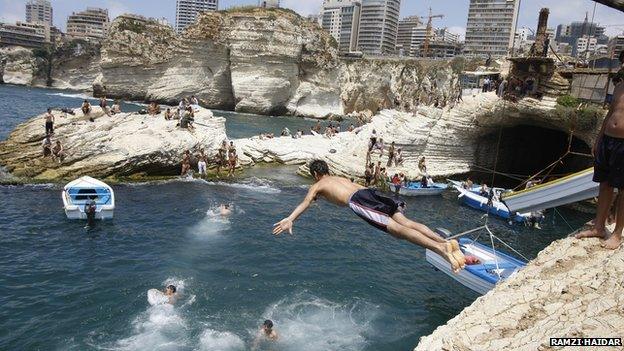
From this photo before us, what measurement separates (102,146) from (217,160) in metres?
7.13

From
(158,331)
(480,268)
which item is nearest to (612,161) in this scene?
(480,268)

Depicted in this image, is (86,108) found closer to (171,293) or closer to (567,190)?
(171,293)

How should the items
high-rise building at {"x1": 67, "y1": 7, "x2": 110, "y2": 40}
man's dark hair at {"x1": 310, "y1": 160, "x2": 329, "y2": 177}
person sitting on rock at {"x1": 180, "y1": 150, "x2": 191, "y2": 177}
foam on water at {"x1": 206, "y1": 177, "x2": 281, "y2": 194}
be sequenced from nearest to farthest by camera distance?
man's dark hair at {"x1": 310, "y1": 160, "x2": 329, "y2": 177}
foam on water at {"x1": 206, "y1": 177, "x2": 281, "y2": 194}
person sitting on rock at {"x1": 180, "y1": 150, "x2": 191, "y2": 177}
high-rise building at {"x1": 67, "y1": 7, "x2": 110, "y2": 40}

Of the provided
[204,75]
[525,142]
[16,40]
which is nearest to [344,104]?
[204,75]

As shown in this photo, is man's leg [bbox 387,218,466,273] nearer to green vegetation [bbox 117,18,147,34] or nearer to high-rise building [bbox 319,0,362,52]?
green vegetation [bbox 117,18,147,34]

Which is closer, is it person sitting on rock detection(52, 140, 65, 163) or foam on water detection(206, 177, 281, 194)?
person sitting on rock detection(52, 140, 65, 163)

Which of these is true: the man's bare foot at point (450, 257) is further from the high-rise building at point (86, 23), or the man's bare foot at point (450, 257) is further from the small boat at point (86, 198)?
the high-rise building at point (86, 23)

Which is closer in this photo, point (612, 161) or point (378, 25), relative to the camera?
point (612, 161)

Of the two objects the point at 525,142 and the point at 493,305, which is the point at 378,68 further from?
the point at 493,305

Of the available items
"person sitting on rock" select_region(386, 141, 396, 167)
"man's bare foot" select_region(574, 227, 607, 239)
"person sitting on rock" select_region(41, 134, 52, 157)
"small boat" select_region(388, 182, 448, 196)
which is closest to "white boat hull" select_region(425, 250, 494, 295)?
"man's bare foot" select_region(574, 227, 607, 239)

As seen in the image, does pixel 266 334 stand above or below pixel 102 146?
below

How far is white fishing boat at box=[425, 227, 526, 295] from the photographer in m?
15.1

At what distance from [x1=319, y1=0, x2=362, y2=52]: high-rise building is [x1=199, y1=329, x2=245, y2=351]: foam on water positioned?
172 meters

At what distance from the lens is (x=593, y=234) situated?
5785 millimetres
